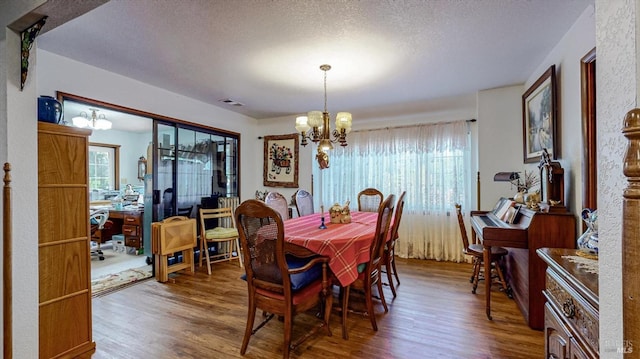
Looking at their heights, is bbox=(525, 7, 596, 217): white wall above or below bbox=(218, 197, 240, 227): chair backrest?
above

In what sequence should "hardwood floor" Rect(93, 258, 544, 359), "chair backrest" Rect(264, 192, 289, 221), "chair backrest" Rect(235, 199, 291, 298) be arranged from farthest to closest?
"chair backrest" Rect(264, 192, 289, 221)
"hardwood floor" Rect(93, 258, 544, 359)
"chair backrest" Rect(235, 199, 291, 298)

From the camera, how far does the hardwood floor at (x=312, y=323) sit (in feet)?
6.40

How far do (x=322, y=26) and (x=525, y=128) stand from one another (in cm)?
266

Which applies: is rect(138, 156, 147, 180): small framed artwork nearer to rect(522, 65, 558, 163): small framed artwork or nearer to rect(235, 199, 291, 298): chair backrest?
rect(235, 199, 291, 298): chair backrest

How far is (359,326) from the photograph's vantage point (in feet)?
7.54

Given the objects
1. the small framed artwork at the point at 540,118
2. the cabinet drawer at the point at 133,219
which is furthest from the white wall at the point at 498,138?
the cabinet drawer at the point at 133,219

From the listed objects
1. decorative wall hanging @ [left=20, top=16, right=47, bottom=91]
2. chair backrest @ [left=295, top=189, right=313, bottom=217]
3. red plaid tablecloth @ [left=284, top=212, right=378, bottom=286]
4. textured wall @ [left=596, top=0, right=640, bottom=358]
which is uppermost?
decorative wall hanging @ [left=20, top=16, right=47, bottom=91]

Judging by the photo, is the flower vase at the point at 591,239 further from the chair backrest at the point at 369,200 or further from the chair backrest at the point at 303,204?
the chair backrest at the point at 303,204

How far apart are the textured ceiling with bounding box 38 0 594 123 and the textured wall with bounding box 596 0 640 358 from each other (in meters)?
1.38

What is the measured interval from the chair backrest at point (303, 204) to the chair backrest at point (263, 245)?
1783mm

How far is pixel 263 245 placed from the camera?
71.6 inches

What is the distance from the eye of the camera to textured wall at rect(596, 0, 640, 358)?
1.89 feet

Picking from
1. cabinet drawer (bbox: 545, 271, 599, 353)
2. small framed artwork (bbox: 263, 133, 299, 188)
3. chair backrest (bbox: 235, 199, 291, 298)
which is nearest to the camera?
cabinet drawer (bbox: 545, 271, 599, 353)

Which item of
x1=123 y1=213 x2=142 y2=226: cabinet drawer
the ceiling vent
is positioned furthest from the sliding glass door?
x1=123 y1=213 x2=142 y2=226: cabinet drawer
